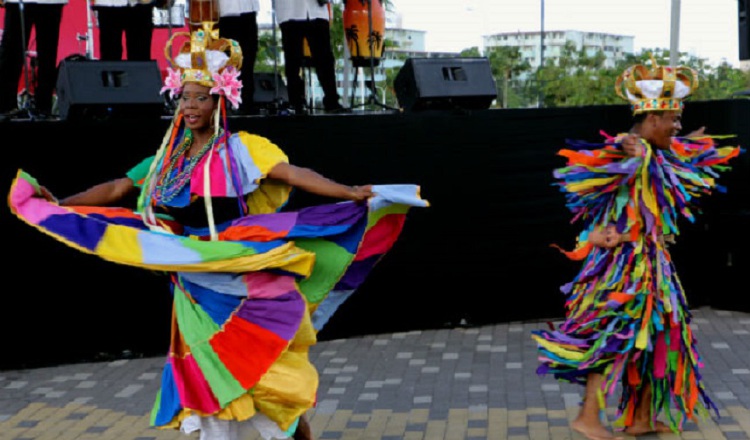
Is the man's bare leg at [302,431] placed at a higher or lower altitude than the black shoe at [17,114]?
lower

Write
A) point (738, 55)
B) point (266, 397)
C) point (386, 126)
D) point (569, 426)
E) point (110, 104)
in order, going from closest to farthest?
point (266, 397) → point (569, 426) → point (110, 104) → point (386, 126) → point (738, 55)

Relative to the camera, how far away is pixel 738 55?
8.51 meters

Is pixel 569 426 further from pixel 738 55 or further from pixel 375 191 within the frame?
pixel 738 55

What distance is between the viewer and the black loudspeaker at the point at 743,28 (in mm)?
8250

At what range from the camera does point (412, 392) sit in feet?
19.8

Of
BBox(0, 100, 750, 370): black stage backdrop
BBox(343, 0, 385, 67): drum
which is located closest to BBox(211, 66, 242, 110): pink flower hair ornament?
BBox(0, 100, 750, 370): black stage backdrop

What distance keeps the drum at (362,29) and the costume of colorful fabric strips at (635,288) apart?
13.0 ft

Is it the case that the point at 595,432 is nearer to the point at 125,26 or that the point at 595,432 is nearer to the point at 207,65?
the point at 207,65

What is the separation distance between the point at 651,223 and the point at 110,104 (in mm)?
3375

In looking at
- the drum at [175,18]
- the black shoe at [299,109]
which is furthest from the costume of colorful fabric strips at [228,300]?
the drum at [175,18]

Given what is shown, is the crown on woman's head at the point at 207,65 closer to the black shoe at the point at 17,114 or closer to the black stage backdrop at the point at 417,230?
the black stage backdrop at the point at 417,230

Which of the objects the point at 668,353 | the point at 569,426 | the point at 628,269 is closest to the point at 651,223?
the point at 628,269

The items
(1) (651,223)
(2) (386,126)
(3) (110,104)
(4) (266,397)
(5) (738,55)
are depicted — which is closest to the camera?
(4) (266,397)

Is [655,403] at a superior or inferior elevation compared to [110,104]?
inferior
